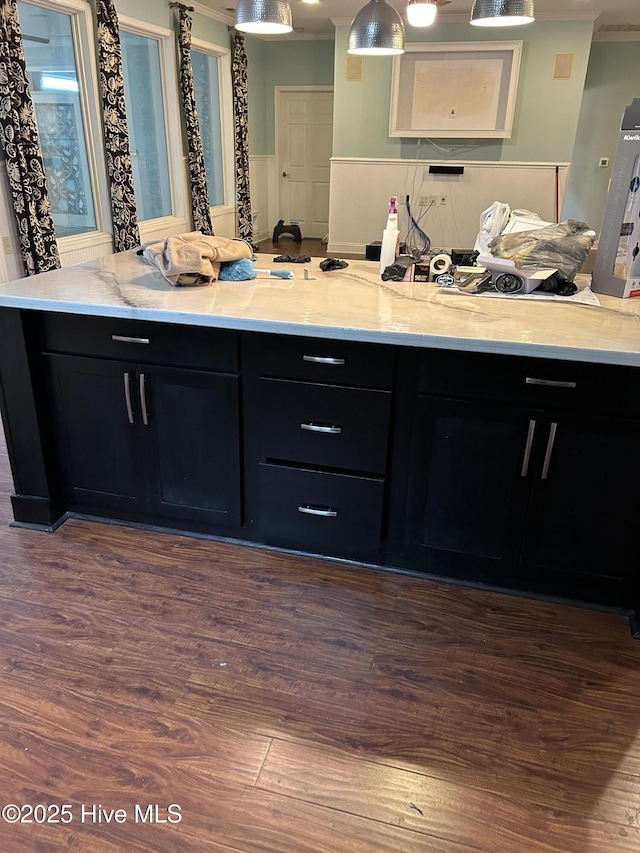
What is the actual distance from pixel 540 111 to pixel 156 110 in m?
4.23

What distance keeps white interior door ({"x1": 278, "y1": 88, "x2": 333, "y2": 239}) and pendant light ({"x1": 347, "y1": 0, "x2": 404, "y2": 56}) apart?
22.2 feet

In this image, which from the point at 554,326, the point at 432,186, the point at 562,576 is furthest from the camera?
the point at 432,186

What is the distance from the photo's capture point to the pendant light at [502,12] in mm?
1999

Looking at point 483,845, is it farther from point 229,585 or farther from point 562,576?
point 229,585

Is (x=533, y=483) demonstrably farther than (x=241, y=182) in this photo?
No

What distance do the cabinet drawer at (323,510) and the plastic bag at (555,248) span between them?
3.36 ft

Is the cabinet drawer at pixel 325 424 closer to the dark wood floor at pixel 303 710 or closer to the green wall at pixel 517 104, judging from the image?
the dark wood floor at pixel 303 710

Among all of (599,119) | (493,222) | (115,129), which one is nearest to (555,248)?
(493,222)

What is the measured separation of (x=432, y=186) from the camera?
24.3 feet

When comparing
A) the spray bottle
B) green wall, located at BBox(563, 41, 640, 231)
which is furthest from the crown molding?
the spray bottle

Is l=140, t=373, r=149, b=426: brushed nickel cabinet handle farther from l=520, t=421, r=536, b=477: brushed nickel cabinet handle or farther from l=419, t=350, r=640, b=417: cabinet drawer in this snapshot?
l=520, t=421, r=536, b=477: brushed nickel cabinet handle

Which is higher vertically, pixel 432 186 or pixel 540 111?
pixel 540 111

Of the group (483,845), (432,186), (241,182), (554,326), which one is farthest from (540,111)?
(483,845)

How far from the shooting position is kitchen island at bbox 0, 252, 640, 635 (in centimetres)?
181
